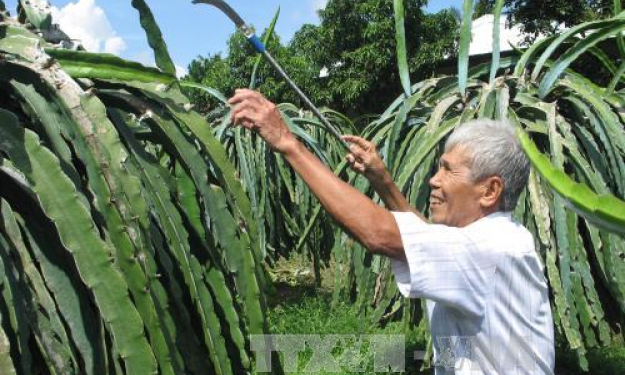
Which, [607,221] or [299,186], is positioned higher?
[299,186]

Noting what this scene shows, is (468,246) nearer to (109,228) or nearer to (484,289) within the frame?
(484,289)

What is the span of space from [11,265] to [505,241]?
93 cm

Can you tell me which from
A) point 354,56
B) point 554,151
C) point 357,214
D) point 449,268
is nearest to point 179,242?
point 357,214

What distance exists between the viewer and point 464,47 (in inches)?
122

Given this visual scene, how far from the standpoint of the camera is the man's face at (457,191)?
5.08ft

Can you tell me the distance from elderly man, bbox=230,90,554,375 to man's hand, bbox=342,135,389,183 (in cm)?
35

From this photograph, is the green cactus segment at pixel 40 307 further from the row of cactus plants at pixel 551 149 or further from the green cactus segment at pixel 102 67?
the row of cactus plants at pixel 551 149

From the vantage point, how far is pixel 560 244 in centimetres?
268

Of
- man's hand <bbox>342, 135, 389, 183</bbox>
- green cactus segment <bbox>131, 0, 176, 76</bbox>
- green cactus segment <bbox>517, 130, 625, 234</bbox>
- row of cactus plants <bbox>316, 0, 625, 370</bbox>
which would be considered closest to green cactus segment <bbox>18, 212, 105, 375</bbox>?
green cactus segment <bbox>131, 0, 176, 76</bbox>

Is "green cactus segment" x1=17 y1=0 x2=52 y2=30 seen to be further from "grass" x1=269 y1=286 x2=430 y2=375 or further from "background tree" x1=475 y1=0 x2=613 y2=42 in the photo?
"background tree" x1=475 y1=0 x2=613 y2=42

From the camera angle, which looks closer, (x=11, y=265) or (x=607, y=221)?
(x=607, y=221)

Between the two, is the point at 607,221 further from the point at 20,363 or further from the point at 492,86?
the point at 492,86

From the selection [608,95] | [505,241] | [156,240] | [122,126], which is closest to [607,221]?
[505,241]

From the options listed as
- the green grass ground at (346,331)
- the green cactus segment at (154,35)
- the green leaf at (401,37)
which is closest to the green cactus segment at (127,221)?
the green cactus segment at (154,35)
